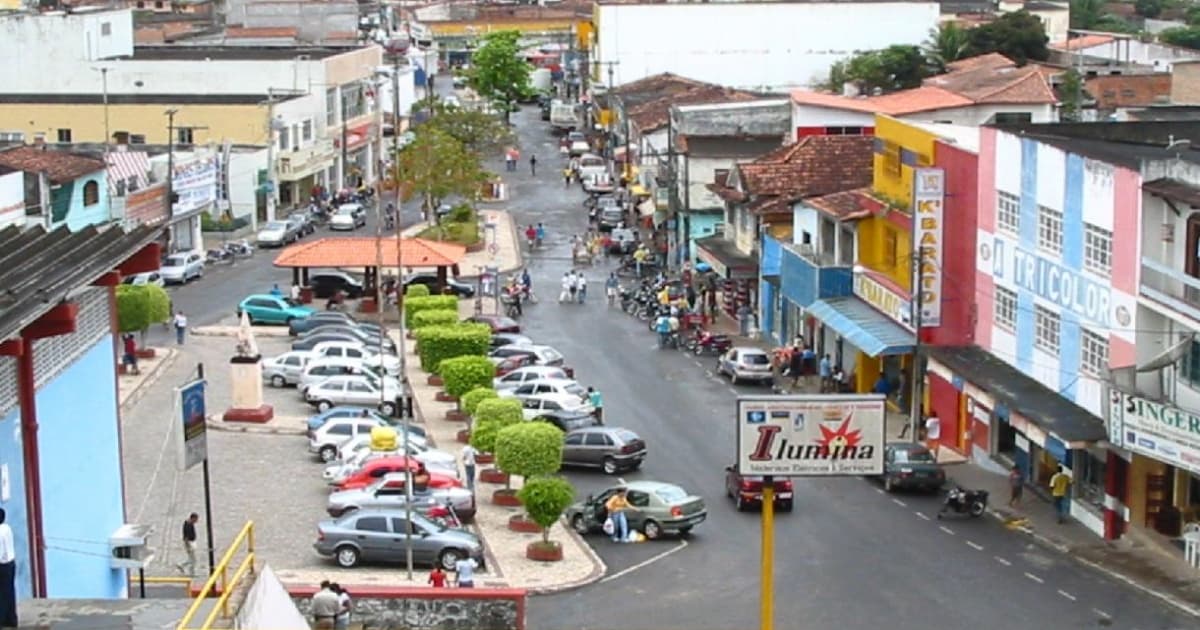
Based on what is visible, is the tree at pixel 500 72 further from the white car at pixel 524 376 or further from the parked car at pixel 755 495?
the parked car at pixel 755 495

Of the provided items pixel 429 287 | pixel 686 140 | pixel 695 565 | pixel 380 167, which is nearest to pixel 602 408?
pixel 695 565

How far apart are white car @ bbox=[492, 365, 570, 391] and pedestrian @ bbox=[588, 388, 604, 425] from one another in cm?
121

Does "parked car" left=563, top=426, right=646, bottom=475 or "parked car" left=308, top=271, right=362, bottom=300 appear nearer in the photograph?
"parked car" left=563, top=426, right=646, bottom=475

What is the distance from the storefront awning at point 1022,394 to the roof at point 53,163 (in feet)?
108

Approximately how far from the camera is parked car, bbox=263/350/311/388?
59.1 m

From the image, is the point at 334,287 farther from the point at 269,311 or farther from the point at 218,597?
the point at 218,597

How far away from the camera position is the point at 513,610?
105 ft

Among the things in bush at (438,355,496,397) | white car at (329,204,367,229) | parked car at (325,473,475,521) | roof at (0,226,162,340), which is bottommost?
white car at (329,204,367,229)

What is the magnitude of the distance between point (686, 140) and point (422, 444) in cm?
3500

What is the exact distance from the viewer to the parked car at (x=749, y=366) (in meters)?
59.4

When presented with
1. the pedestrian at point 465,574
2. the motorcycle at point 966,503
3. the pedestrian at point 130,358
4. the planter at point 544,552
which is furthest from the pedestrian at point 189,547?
the pedestrian at point 130,358

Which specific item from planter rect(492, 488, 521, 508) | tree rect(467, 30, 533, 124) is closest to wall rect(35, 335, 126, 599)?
planter rect(492, 488, 521, 508)

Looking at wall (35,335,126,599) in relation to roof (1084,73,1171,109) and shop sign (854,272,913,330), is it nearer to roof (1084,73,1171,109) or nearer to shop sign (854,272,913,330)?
shop sign (854,272,913,330)

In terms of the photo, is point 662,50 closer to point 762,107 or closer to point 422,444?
point 762,107
